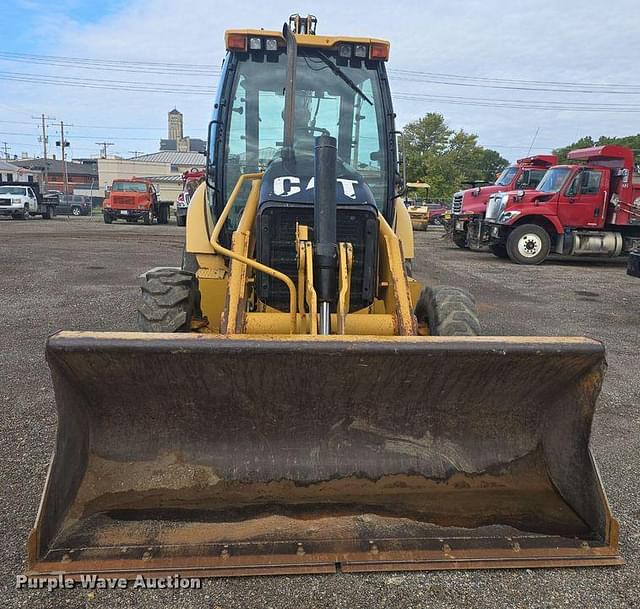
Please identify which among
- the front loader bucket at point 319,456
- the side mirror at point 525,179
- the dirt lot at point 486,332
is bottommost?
the dirt lot at point 486,332

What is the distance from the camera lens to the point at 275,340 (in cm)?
259

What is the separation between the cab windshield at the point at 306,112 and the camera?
4.55m

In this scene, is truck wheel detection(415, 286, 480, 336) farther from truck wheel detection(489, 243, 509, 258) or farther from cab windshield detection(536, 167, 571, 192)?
truck wheel detection(489, 243, 509, 258)

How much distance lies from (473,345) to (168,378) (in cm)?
147

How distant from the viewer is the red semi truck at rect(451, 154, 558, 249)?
18.0m

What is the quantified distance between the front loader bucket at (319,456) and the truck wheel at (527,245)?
13370 millimetres

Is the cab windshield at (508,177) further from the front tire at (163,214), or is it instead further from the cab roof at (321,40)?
the front tire at (163,214)

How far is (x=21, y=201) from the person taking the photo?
29.0 meters

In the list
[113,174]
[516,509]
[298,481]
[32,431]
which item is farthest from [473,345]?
[113,174]

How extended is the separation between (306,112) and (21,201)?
29000mm

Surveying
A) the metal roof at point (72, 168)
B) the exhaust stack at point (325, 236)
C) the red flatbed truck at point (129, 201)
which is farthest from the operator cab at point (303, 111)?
the metal roof at point (72, 168)

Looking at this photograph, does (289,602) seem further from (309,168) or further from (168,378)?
(309,168)

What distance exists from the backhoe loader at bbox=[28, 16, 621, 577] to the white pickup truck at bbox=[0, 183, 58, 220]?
29.7 metres

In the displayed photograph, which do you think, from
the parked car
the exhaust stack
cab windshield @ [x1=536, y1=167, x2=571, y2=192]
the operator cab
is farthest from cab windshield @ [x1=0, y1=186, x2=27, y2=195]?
the exhaust stack
